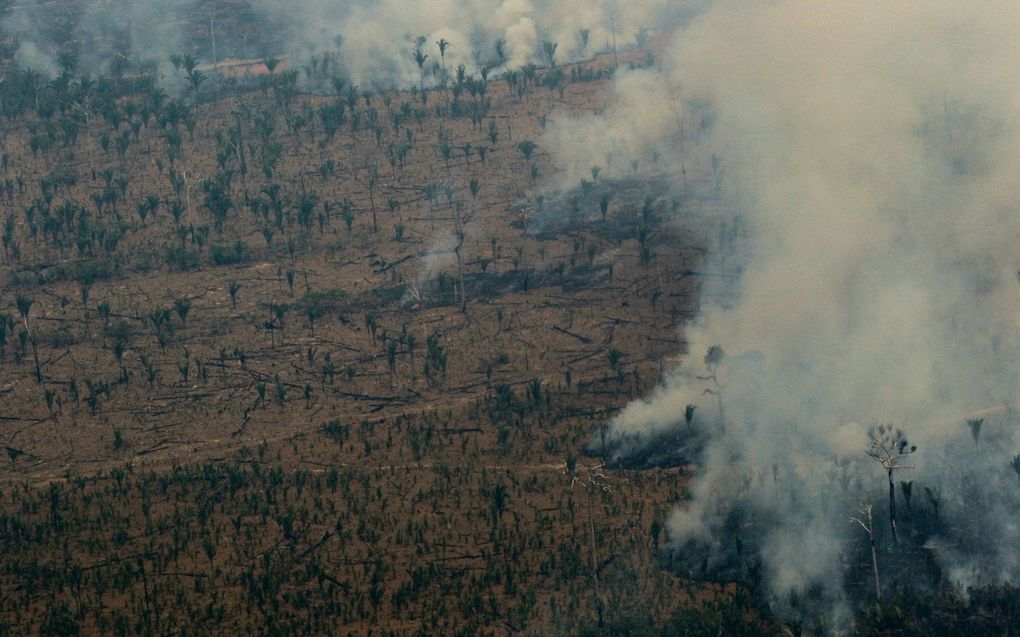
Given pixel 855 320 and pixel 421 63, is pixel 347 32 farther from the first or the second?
pixel 855 320

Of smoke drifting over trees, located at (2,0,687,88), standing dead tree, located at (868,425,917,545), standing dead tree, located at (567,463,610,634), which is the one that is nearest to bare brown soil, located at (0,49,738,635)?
standing dead tree, located at (567,463,610,634)

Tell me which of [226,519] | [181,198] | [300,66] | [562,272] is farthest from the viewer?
[300,66]

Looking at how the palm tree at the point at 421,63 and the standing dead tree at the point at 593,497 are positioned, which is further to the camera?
the palm tree at the point at 421,63

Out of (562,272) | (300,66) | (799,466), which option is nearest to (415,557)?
(799,466)

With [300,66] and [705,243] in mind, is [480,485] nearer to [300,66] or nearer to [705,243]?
[705,243]

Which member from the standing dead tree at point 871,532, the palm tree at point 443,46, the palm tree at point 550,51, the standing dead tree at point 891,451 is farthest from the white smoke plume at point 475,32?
the standing dead tree at point 871,532

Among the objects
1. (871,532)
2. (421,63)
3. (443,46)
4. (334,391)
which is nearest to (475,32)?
(443,46)

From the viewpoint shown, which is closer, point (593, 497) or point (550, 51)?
point (593, 497)

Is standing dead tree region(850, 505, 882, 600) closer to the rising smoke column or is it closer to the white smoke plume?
the rising smoke column

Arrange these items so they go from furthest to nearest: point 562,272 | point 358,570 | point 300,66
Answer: point 300,66
point 562,272
point 358,570

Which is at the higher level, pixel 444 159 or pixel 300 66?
pixel 300 66

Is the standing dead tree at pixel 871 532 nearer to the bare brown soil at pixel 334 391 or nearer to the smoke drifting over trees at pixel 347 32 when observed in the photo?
the bare brown soil at pixel 334 391
